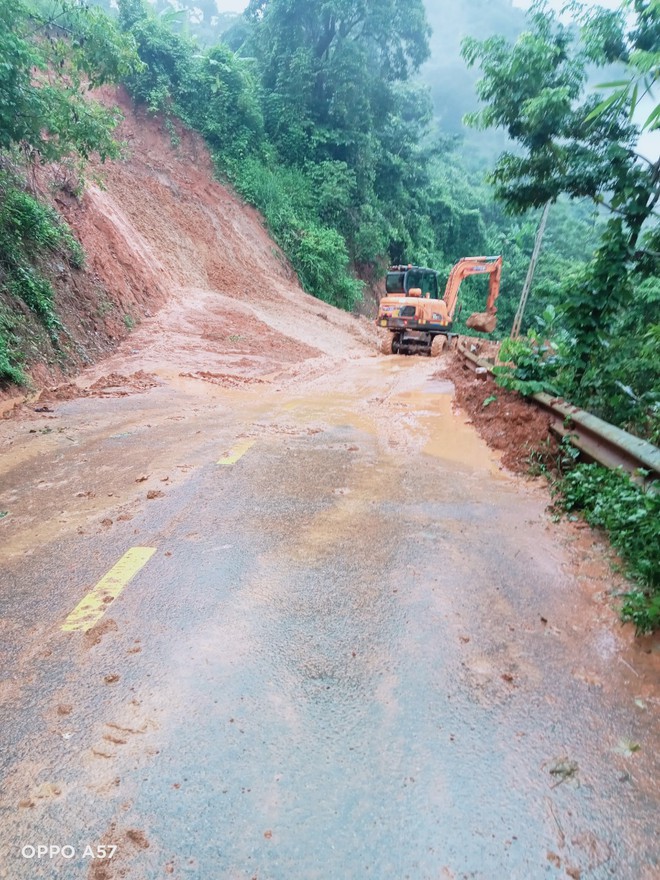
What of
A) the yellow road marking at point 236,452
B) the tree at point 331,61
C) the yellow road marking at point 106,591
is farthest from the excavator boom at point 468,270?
the yellow road marking at point 106,591

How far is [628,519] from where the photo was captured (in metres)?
3.24

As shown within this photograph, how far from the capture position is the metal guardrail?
352 cm

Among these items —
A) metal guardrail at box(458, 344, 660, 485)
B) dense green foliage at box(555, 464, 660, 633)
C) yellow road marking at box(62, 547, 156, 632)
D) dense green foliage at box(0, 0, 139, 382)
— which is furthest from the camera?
dense green foliage at box(0, 0, 139, 382)

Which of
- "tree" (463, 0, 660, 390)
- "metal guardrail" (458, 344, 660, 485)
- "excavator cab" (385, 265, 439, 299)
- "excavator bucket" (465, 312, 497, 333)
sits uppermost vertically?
"tree" (463, 0, 660, 390)

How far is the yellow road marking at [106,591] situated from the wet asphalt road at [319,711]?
59mm

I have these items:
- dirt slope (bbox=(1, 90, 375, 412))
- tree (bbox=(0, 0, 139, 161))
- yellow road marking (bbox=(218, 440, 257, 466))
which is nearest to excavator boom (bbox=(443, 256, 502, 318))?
dirt slope (bbox=(1, 90, 375, 412))

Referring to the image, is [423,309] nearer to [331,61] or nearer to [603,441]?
[603,441]

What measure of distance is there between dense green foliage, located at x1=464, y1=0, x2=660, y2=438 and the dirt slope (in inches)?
259

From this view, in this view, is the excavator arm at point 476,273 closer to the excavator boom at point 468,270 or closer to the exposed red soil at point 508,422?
the excavator boom at point 468,270

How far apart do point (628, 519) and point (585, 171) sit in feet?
21.2

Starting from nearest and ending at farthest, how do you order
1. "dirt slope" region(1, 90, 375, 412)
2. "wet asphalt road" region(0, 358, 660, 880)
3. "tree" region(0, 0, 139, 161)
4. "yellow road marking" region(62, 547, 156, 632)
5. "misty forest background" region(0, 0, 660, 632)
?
"wet asphalt road" region(0, 358, 660, 880) → "yellow road marking" region(62, 547, 156, 632) → "misty forest background" region(0, 0, 660, 632) → "tree" region(0, 0, 139, 161) → "dirt slope" region(1, 90, 375, 412)

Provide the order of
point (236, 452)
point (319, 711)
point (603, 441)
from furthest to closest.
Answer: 1. point (236, 452)
2. point (603, 441)
3. point (319, 711)

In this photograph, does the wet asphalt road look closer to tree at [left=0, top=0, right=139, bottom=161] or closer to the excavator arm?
tree at [left=0, top=0, right=139, bottom=161]

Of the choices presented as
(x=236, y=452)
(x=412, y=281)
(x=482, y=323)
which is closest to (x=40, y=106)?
(x=236, y=452)
